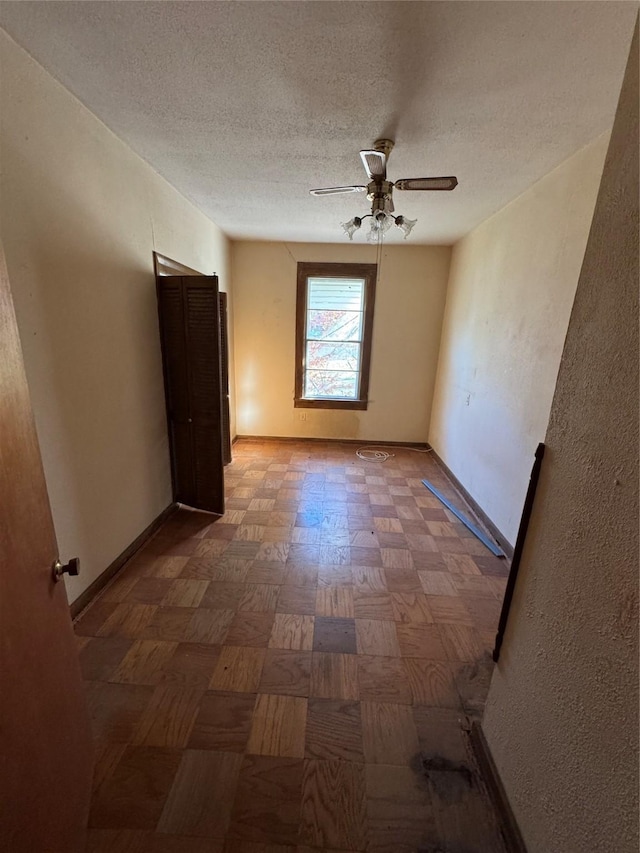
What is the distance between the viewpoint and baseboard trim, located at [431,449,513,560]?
245cm

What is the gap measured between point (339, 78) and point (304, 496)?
282 cm

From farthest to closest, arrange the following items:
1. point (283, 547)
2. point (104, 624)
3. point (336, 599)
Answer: point (283, 547), point (336, 599), point (104, 624)

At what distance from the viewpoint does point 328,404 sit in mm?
4656

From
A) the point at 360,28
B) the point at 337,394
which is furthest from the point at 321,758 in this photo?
the point at 337,394

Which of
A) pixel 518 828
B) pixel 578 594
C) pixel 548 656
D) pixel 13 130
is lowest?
pixel 518 828

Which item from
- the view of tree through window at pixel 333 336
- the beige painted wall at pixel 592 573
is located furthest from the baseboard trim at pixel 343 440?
the beige painted wall at pixel 592 573

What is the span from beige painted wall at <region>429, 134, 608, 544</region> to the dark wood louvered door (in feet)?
7.17

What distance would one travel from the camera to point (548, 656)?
914mm

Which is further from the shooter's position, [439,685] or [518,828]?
[439,685]

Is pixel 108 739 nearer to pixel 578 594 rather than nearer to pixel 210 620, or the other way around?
pixel 210 620

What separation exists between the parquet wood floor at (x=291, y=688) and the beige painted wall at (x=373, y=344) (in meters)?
Answer: 2.18

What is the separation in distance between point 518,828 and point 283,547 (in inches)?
67.5

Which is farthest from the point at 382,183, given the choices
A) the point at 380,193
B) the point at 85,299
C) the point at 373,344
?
the point at 373,344

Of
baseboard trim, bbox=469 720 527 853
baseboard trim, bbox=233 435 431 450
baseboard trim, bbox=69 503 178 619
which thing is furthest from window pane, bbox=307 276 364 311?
baseboard trim, bbox=469 720 527 853
